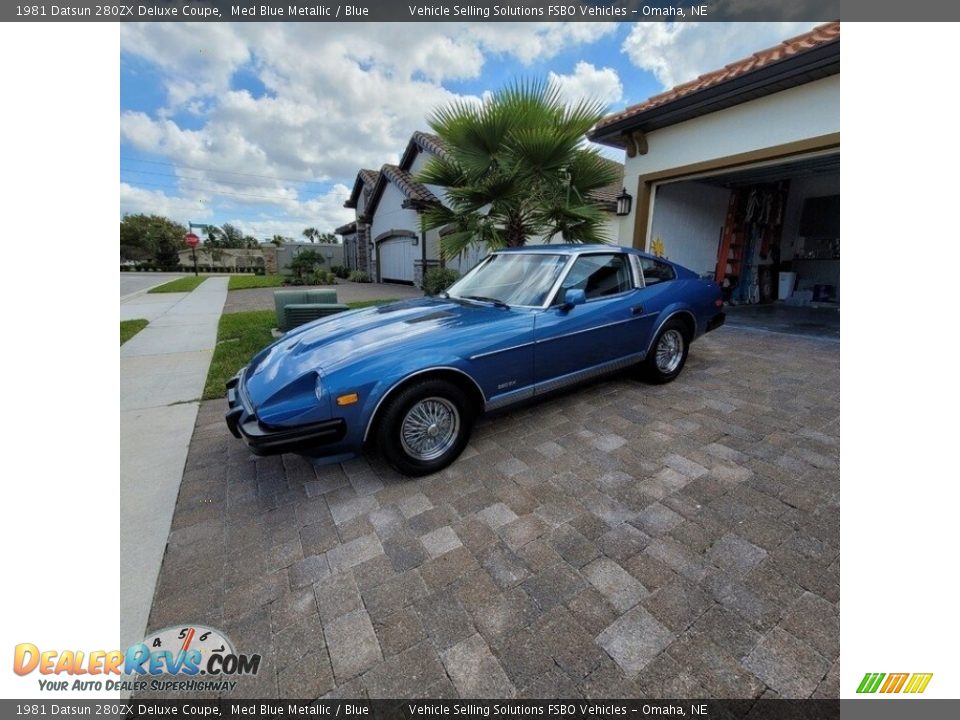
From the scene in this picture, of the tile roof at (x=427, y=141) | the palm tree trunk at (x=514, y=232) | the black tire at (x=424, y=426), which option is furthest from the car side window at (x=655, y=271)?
the tile roof at (x=427, y=141)

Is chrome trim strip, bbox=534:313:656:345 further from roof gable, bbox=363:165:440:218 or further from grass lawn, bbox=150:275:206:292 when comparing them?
grass lawn, bbox=150:275:206:292

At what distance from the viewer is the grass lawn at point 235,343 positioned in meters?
4.61

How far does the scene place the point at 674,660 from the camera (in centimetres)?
144

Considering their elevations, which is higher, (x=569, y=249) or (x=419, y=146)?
(x=419, y=146)

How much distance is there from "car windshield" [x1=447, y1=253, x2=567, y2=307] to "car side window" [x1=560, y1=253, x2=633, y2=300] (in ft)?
0.48

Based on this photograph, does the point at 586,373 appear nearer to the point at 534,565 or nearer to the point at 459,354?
the point at 459,354

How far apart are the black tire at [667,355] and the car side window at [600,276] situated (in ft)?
2.25

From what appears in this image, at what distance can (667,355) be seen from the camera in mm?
4176

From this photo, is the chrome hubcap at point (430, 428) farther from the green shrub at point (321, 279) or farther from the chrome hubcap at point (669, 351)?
the green shrub at point (321, 279)

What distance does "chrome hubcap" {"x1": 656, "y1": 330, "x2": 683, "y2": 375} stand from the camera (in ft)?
13.4
